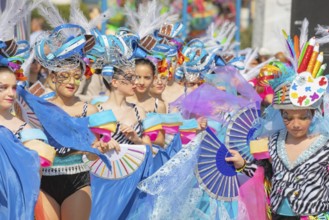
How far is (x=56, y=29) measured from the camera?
7.77 meters

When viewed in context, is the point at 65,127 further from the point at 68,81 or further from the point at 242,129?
the point at 242,129

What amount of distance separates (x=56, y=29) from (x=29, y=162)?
1512 millimetres

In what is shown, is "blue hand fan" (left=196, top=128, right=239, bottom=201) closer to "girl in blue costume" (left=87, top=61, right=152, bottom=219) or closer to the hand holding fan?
the hand holding fan

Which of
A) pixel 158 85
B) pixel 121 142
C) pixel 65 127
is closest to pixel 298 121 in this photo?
pixel 65 127

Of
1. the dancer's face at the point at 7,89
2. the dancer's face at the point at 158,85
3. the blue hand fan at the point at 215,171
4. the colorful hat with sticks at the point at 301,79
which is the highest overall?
Result: the dancer's face at the point at 7,89

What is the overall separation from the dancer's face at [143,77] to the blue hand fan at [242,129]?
1.47 m

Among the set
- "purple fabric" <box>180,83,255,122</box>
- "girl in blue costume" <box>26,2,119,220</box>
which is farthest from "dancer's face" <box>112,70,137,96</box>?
"purple fabric" <box>180,83,255,122</box>

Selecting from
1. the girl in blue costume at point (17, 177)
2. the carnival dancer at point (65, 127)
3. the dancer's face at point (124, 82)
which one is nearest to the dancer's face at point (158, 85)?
the dancer's face at point (124, 82)

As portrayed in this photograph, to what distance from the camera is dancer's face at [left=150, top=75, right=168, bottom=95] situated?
9922 mm

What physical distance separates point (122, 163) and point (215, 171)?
3.36 ft

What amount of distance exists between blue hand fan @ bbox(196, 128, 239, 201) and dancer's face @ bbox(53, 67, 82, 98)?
1.18 m

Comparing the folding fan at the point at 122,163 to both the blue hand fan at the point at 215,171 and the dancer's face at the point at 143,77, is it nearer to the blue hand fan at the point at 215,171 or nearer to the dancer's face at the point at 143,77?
the blue hand fan at the point at 215,171

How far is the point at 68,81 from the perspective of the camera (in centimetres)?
777

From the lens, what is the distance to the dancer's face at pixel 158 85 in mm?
9922
